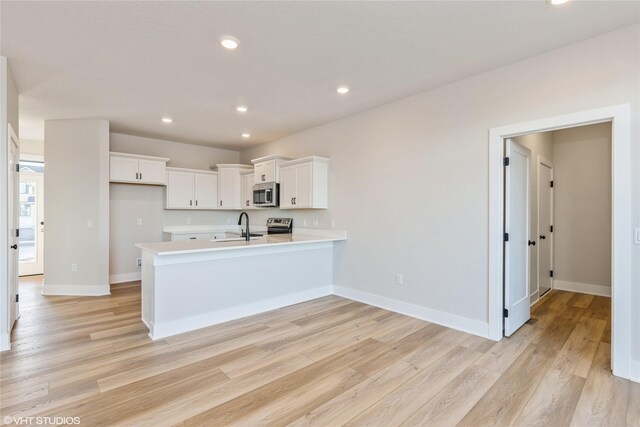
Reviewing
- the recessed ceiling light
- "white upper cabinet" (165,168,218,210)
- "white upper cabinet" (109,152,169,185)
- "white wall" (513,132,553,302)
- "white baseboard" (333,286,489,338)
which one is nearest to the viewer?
the recessed ceiling light

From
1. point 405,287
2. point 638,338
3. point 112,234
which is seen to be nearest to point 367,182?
point 405,287

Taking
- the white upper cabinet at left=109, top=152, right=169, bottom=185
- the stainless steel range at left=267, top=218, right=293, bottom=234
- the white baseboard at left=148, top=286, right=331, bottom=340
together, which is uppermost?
the white upper cabinet at left=109, top=152, right=169, bottom=185

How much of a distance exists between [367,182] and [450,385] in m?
2.68

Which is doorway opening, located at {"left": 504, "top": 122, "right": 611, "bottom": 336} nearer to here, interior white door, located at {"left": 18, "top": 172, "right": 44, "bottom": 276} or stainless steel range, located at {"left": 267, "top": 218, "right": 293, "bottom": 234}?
stainless steel range, located at {"left": 267, "top": 218, "right": 293, "bottom": 234}

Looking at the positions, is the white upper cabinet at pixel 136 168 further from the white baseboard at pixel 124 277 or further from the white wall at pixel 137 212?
the white baseboard at pixel 124 277

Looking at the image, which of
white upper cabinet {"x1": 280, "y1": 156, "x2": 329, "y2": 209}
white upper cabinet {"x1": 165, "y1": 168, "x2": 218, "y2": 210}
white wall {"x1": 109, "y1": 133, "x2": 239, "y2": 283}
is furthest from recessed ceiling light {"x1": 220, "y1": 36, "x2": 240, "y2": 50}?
white wall {"x1": 109, "y1": 133, "x2": 239, "y2": 283}

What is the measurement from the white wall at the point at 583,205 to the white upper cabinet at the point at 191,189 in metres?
6.32

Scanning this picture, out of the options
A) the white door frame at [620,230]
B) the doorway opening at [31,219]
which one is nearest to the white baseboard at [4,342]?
the doorway opening at [31,219]

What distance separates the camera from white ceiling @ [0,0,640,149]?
2.21 m

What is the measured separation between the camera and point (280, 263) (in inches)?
165

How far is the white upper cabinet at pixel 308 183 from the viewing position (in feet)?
15.8

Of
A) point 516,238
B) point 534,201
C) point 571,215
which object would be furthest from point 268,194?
point 571,215

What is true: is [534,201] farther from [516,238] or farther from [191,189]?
[191,189]

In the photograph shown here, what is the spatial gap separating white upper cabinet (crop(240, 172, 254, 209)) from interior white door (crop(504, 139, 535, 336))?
179 inches
